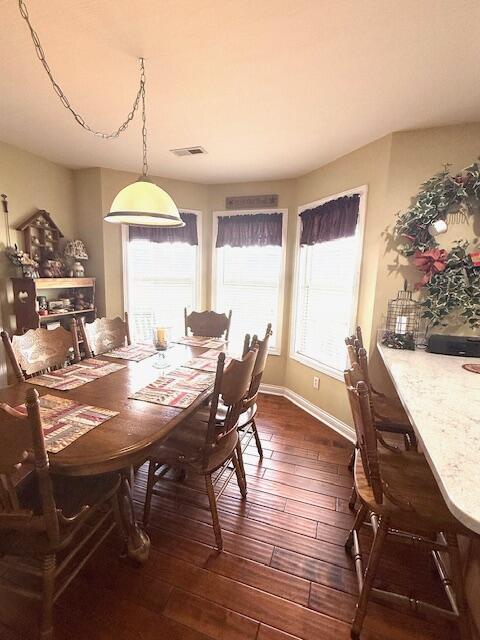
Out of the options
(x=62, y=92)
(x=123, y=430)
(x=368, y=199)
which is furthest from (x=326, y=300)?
(x=62, y=92)

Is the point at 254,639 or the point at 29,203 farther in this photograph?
the point at 29,203

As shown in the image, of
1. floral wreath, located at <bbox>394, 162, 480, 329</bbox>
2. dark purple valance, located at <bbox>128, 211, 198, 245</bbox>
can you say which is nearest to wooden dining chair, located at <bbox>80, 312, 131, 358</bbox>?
dark purple valance, located at <bbox>128, 211, 198, 245</bbox>

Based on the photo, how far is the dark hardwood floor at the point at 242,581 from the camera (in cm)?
127

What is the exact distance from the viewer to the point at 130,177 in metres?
3.43

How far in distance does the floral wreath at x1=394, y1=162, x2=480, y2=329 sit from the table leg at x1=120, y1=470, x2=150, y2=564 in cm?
229

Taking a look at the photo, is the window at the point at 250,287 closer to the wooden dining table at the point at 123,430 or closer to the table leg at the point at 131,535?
the wooden dining table at the point at 123,430

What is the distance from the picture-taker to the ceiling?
4.23 feet

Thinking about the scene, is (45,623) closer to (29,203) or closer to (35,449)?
(35,449)

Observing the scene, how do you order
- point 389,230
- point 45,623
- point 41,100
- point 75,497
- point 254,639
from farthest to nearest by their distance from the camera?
point 389,230 < point 41,100 < point 75,497 < point 254,639 < point 45,623

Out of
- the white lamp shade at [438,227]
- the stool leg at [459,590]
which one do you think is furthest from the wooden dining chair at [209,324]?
the stool leg at [459,590]

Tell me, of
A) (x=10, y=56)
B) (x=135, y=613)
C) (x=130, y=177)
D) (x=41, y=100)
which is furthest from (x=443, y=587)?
(x=130, y=177)

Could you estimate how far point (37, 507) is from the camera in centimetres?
128

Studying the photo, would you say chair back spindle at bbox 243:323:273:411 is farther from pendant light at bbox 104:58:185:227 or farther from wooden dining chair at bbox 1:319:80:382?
wooden dining chair at bbox 1:319:80:382

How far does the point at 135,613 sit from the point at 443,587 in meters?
1.45
